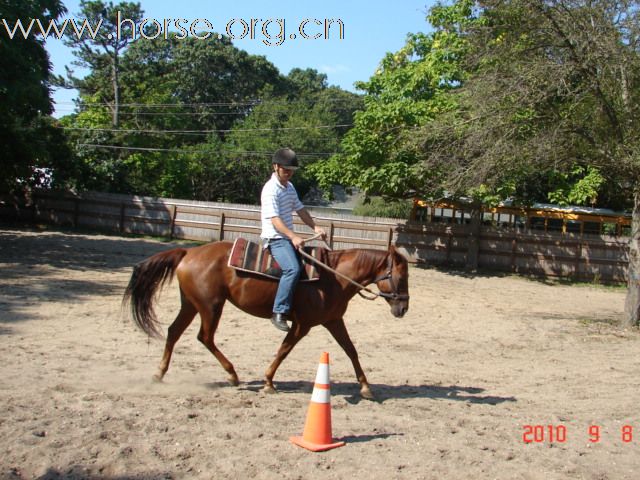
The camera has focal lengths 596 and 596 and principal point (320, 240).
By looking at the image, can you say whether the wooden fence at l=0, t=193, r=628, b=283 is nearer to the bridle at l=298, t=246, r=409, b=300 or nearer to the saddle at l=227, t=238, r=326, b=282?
the bridle at l=298, t=246, r=409, b=300

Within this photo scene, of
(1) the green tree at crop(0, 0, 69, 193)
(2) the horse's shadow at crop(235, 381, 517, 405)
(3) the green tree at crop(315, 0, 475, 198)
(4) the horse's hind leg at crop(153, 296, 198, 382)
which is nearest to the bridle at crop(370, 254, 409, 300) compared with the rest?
(2) the horse's shadow at crop(235, 381, 517, 405)

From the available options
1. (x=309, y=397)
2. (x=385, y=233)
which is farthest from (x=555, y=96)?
(x=385, y=233)

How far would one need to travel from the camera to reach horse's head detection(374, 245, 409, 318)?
6.88 metres

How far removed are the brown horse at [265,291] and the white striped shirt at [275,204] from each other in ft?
1.92

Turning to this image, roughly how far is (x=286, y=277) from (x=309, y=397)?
4.53ft

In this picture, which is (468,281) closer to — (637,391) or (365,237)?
(365,237)

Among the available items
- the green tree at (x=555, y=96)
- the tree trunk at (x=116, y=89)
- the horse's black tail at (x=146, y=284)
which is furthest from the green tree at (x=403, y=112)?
the tree trunk at (x=116, y=89)

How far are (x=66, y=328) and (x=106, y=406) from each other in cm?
413

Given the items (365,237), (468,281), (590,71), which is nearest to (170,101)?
(365,237)

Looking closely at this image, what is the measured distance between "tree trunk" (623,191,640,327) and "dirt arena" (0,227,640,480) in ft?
1.58

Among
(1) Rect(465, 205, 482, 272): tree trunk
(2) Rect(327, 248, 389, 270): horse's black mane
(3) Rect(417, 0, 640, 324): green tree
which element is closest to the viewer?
(2) Rect(327, 248, 389, 270): horse's black mane

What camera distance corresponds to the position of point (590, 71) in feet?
38.8

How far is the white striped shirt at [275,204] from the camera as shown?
A: 6.87 metres

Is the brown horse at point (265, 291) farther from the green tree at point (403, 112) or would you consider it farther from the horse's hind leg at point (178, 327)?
the green tree at point (403, 112)
